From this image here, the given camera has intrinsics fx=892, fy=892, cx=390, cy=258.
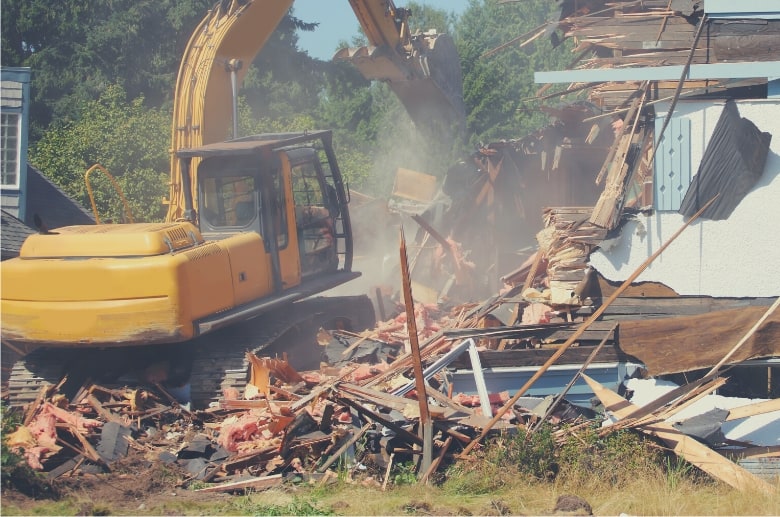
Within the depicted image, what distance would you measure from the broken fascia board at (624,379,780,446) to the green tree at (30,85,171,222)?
1642 centimetres

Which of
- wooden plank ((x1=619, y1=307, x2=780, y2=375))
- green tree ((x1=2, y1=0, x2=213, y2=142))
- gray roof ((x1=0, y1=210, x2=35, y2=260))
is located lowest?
wooden plank ((x1=619, y1=307, x2=780, y2=375))

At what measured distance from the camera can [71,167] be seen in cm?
2291

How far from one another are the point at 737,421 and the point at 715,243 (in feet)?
7.07

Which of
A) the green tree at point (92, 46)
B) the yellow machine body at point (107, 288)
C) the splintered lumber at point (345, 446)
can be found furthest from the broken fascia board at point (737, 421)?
the green tree at point (92, 46)

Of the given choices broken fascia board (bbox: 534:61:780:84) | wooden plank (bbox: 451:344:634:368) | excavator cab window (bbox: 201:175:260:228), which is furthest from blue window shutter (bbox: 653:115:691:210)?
excavator cab window (bbox: 201:175:260:228)

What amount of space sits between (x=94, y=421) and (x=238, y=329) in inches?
76.6

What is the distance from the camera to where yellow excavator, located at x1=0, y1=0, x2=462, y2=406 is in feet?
28.2

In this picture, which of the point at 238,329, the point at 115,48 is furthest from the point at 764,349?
the point at 115,48

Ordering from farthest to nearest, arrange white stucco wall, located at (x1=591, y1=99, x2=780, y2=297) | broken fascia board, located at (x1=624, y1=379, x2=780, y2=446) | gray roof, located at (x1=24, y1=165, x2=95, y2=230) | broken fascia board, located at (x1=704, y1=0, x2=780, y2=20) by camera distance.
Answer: gray roof, located at (x1=24, y1=165, x2=95, y2=230)
broken fascia board, located at (x1=704, y1=0, x2=780, y2=20)
white stucco wall, located at (x1=591, y1=99, x2=780, y2=297)
broken fascia board, located at (x1=624, y1=379, x2=780, y2=446)

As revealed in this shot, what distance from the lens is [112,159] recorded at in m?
23.0

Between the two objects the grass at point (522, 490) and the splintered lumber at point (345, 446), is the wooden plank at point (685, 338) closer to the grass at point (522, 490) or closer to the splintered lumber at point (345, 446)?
the grass at point (522, 490)

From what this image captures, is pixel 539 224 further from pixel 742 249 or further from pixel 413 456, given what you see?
pixel 413 456

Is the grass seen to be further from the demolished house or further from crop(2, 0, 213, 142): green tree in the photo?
crop(2, 0, 213, 142): green tree

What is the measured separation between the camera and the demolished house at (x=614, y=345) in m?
7.68
